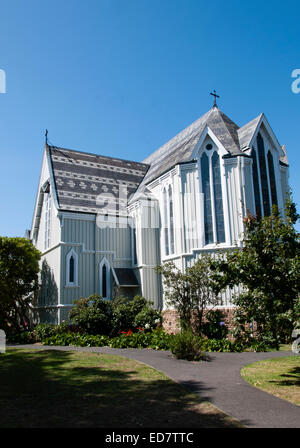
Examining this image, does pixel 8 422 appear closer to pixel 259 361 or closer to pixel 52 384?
pixel 52 384

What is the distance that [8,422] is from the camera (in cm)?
617

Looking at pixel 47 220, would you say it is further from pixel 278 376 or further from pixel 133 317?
pixel 278 376

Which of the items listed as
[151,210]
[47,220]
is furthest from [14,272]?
[151,210]

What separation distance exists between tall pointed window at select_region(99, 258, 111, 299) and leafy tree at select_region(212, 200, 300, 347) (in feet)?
48.9

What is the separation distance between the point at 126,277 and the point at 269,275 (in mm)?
15357

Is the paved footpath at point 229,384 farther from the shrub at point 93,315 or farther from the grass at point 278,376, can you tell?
the shrub at point 93,315

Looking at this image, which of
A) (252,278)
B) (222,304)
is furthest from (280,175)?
(252,278)

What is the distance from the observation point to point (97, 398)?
25.3ft

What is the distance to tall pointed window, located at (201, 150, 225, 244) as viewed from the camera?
2033cm

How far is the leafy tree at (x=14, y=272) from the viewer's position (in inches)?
877

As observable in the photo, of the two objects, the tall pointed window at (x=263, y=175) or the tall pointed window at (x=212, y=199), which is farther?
the tall pointed window at (x=263, y=175)

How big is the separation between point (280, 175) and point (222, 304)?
9907 millimetres

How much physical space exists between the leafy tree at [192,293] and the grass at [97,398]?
6.92 m

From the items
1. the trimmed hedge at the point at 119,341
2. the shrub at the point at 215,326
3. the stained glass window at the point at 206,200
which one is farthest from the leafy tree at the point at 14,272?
the shrub at the point at 215,326
